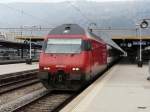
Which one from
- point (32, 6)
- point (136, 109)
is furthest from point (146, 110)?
point (32, 6)

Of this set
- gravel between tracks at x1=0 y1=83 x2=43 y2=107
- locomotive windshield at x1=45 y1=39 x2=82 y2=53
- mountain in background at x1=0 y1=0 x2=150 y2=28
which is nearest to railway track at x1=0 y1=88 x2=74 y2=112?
gravel between tracks at x1=0 y1=83 x2=43 y2=107

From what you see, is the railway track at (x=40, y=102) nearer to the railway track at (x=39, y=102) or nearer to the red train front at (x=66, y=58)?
the railway track at (x=39, y=102)

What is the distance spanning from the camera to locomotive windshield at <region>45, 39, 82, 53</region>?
20094mm

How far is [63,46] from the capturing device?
2028 centimetres

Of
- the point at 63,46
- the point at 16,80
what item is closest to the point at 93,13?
the point at 16,80

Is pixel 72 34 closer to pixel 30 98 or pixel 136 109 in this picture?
pixel 30 98

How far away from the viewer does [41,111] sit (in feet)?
48.7

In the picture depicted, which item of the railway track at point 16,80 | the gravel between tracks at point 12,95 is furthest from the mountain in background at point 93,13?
the gravel between tracks at point 12,95

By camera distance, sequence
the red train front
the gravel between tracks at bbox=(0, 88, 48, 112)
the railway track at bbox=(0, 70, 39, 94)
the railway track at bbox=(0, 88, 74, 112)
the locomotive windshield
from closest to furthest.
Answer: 1. the gravel between tracks at bbox=(0, 88, 48, 112)
2. the railway track at bbox=(0, 88, 74, 112)
3. the red train front
4. the locomotive windshield
5. the railway track at bbox=(0, 70, 39, 94)

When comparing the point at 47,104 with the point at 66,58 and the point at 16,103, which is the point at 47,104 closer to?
the point at 16,103

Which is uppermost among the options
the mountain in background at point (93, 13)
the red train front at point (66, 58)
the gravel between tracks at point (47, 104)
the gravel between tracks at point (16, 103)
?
the mountain in background at point (93, 13)

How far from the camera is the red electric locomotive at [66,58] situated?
19250 mm

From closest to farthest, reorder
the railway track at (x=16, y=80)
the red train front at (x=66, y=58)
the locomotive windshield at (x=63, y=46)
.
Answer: the red train front at (x=66, y=58)
the locomotive windshield at (x=63, y=46)
the railway track at (x=16, y=80)

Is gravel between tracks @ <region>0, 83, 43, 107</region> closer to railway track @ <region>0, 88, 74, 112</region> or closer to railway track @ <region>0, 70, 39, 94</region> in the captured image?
railway track @ <region>0, 88, 74, 112</region>
